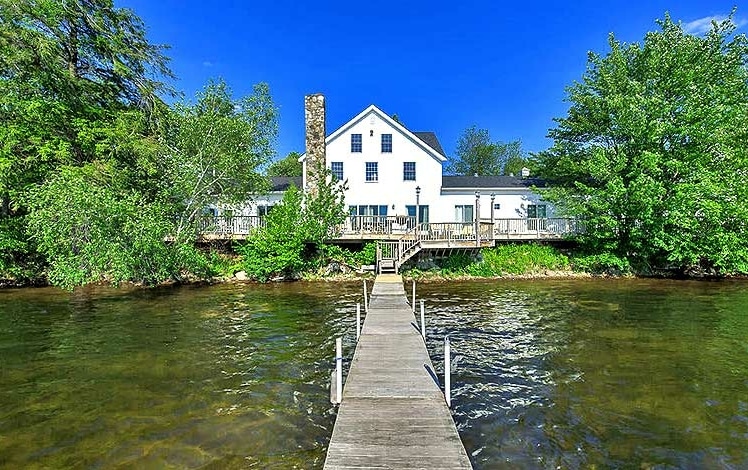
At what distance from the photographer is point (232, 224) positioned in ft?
83.8

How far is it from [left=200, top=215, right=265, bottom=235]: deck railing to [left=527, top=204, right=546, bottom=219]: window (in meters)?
18.6

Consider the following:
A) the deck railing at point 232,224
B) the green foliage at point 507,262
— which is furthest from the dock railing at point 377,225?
the deck railing at point 232,224

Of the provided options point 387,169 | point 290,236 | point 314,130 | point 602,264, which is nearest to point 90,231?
point 290,236

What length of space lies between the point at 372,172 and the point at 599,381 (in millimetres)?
22776

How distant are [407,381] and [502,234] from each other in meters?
19.9

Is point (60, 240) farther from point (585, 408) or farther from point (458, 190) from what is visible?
point (458, 190)

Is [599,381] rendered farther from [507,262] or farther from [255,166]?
[255,166]

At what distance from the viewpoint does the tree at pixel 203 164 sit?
22.2 m

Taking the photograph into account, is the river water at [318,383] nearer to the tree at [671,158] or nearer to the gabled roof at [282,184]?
the tree at [671,158]

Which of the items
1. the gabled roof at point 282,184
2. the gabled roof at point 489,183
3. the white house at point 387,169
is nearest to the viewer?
the white house at point 387,169

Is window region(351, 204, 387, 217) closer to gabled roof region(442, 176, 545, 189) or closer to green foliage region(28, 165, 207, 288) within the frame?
gabled roof region(442, 176, 545, 189)

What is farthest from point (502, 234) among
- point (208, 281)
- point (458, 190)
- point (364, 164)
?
point (208, 281)

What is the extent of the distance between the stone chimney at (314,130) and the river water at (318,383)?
47.0ft

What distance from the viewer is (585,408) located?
24.9 ft
